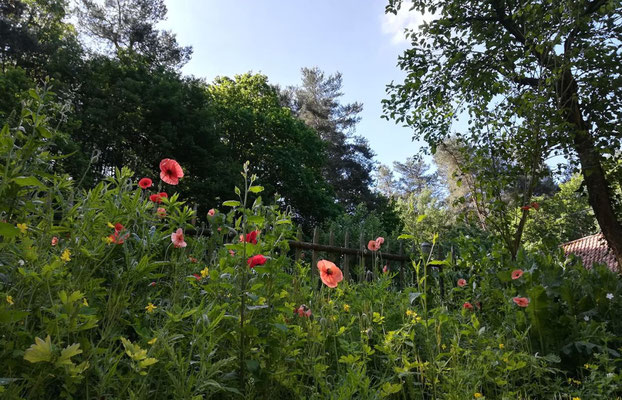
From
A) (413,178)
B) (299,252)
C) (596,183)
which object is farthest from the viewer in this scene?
(413,178)

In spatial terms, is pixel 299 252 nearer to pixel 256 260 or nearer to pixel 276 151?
pixel 256 260

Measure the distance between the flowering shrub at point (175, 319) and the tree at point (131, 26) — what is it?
1863 centimetres

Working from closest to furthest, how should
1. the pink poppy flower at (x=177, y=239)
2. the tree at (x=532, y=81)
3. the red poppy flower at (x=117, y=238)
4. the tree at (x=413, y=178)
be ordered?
1. the red poppy flower at (x=117, y=238)
2. the pink poppy flower at (x=177, y=239)
3. the tree at (x=532, y=81)
4. the tree at (x=413, y=178)

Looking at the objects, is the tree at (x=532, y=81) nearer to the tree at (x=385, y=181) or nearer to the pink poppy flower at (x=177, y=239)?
the pink poppy flower at (x=177, y=239)

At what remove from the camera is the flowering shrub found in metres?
1.17

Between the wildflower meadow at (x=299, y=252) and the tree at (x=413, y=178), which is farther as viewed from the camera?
the tree at (x=413, y=178)

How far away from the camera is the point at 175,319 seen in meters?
1.31

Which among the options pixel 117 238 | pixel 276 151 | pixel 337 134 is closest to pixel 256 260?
pixel 117 238

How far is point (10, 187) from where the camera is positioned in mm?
Result: 1139

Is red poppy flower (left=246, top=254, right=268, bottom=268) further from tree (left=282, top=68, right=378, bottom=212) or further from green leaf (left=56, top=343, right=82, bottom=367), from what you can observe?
tree (left=282, top=68, right=378, bottom=212)

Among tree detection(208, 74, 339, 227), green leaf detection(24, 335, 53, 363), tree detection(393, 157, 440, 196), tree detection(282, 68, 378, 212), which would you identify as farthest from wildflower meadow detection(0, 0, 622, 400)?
tree detection(393, 157, 440, 196)

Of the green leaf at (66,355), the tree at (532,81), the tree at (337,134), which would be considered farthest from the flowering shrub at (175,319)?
the tree at (337,134)

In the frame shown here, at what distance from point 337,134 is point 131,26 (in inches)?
588

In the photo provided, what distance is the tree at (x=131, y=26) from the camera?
62.6ft
